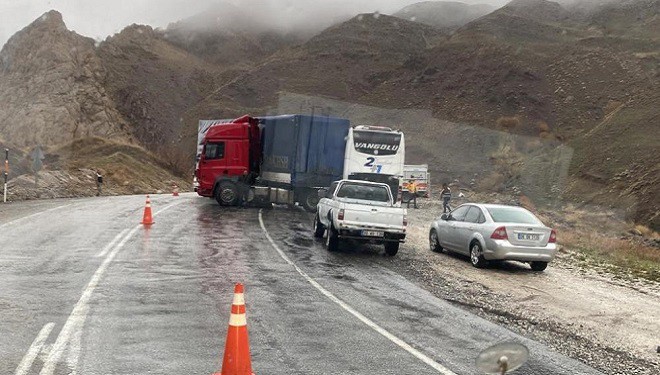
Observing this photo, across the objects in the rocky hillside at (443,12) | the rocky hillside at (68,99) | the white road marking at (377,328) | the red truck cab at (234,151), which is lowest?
the white road marking at (377,328)

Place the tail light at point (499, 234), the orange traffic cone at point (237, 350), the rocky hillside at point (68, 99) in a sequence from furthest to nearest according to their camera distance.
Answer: the rocky hillside at point (68, 99)
the tail light at point (499, 234)
the orange traffic cone at point (237, 350)

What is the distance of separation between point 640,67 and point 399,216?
63.8 meters

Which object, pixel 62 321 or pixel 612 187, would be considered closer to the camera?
pixel 62 321

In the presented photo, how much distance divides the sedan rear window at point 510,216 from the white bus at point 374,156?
11338 mm

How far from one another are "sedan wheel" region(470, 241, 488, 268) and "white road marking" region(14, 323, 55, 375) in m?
9.89

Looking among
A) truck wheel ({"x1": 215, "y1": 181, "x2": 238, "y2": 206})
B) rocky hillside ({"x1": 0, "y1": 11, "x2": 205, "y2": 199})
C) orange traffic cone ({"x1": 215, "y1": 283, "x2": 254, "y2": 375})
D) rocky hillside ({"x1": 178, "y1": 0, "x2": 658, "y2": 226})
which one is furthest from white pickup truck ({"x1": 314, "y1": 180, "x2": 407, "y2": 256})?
rocky hillside ({"x1": 0, "y1": 11, "x2": 205, "y2": 199})

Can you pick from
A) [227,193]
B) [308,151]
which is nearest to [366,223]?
[308,151]

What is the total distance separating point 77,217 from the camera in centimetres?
2205

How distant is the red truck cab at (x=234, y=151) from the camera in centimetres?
2867

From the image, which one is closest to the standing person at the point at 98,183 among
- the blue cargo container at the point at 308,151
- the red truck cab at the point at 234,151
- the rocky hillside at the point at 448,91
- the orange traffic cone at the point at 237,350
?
the red truck cab at the point at 234,151

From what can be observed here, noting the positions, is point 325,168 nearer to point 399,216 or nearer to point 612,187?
point 399,216

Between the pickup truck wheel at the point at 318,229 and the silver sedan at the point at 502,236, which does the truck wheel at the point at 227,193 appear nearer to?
the pickup truck wheel at the point at 318,229

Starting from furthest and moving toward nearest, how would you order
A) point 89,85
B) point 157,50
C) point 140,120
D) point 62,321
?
point 157,50 < point 140,120 < point 89,85 < point 62,321

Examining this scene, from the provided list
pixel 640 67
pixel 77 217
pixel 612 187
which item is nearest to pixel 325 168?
pixel 77 217
